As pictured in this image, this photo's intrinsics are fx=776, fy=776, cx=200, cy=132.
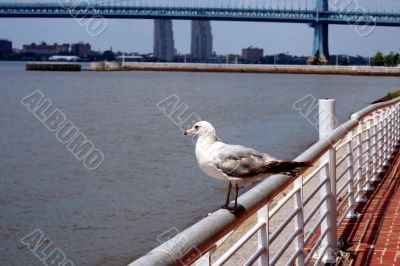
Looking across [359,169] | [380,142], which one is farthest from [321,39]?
[359,169]

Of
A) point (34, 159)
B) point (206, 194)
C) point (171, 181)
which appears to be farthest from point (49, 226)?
point (34, 159)

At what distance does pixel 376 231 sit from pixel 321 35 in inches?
3926

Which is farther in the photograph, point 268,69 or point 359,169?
point 268,69

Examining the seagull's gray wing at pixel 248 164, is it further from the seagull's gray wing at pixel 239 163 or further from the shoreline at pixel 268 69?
the shoreline at pixel 268 69

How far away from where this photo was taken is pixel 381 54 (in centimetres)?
10788

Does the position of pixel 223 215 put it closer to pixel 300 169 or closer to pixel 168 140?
pixel 300 169

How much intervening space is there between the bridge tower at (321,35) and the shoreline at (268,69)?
9.00ft

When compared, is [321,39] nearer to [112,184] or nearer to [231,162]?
[112,184]

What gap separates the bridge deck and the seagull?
2.19 m

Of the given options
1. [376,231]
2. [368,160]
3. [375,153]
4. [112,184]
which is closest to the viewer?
[376,231]

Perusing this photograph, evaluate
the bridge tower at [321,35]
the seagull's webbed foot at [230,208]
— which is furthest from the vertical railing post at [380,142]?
the bridge tower at [321,35]

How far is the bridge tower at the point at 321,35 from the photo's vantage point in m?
102

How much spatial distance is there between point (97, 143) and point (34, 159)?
13.1ft

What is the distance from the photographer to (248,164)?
102 inches
